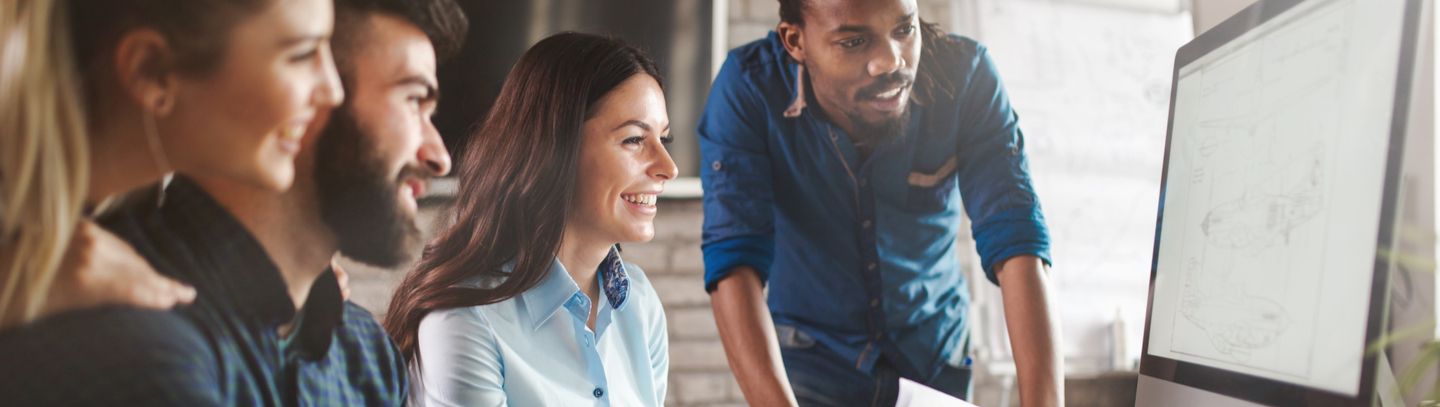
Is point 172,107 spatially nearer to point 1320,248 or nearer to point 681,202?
point 681,202

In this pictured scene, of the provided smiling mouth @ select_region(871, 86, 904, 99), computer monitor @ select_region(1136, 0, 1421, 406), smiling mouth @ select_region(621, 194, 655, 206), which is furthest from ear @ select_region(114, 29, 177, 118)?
computer monitor @ select_region(1136, 0, 1421, 406)

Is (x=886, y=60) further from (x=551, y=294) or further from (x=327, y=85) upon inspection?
(x=327, y=85)

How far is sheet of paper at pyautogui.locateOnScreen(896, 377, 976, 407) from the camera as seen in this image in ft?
3.54

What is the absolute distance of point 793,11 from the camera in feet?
3.47

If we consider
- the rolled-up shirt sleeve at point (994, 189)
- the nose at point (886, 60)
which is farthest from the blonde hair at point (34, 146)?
the rolled-up shirt sleeve at point (994, 189)

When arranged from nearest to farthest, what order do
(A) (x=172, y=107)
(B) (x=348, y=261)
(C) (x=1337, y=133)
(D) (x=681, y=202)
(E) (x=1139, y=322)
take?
1. (A) (x=172, y=107)
2. (B) (x=348, y=261)
3. (C) (x=1337, y=133)
4. (D) (x=681, y=202)
5. (E) (x=1139, y=322)

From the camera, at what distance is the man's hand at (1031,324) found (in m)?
1.10

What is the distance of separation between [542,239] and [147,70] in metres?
0.40

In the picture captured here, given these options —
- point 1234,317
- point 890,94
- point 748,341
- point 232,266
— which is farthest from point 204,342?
point 1234,317

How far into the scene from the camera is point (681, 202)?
1008 millimetres

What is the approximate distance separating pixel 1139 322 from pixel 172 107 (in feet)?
4.18

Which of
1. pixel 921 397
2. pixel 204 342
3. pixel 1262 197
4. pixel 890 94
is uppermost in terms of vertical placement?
pixel 890 94

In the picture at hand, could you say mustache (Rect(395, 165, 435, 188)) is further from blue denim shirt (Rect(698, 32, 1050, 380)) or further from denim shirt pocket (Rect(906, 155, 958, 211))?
denim shirt pocket (Rect(906, 155, 958, 211))

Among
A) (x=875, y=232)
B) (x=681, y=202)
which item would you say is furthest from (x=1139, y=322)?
(x=681, y=202)
